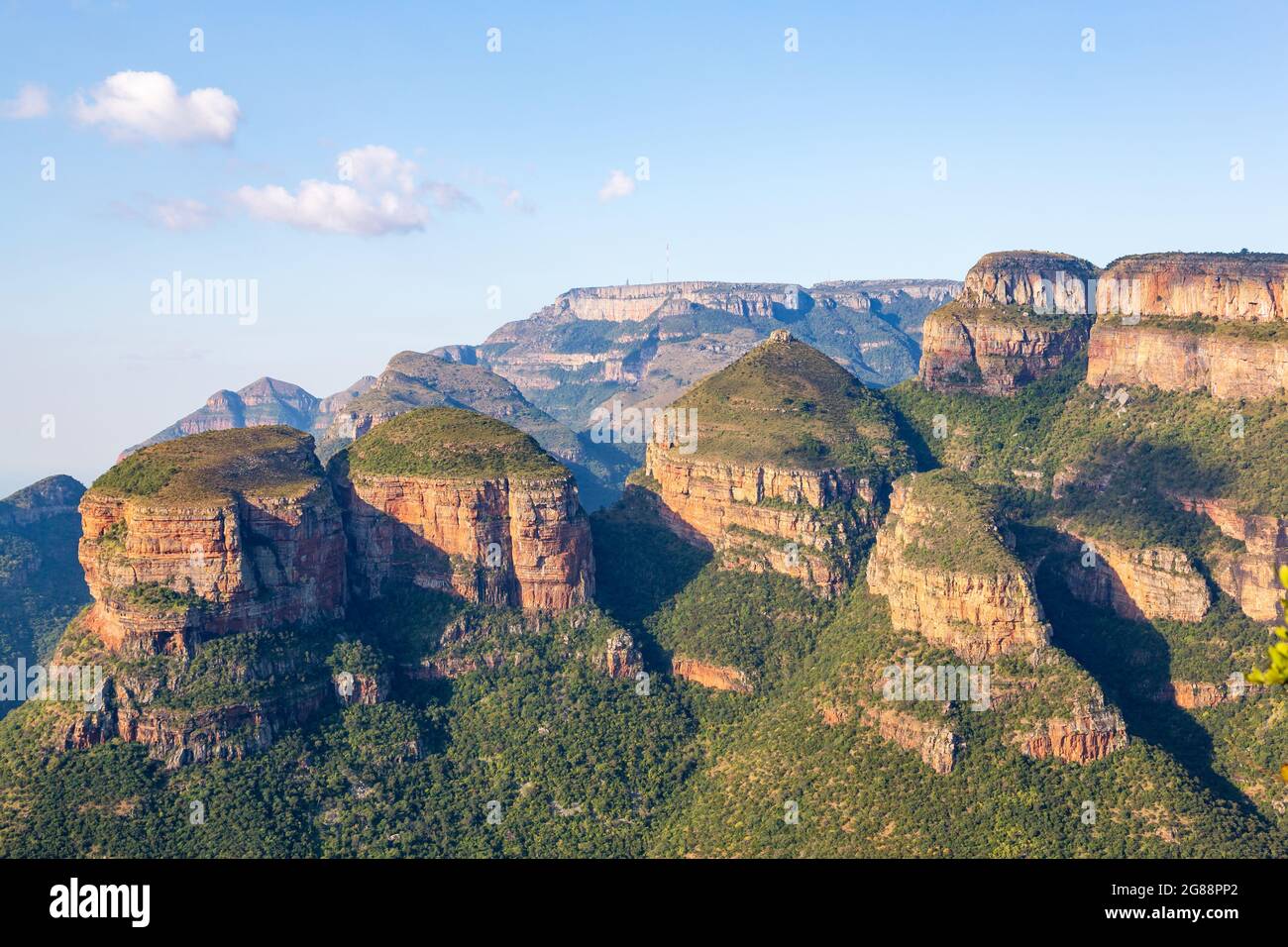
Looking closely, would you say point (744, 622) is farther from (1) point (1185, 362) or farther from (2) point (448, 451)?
(1) point (1185, 362)

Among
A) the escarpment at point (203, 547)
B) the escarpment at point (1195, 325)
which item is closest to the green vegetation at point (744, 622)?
the escarpment at point (203, 547)

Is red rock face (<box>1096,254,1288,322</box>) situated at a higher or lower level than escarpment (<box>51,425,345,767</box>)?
higher

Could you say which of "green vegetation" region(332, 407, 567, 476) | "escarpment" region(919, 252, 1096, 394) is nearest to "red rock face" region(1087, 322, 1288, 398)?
"escarpment" region(919, 252, 1096, 394)

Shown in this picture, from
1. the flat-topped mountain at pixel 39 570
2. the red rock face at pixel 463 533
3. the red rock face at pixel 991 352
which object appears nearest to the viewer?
the red rock face at pixel 463 533

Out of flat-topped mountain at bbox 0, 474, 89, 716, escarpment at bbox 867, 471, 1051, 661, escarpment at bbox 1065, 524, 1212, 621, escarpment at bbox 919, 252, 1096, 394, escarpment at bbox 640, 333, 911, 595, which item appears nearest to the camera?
A: escarpment at bbox 867, 471, 1051, 661

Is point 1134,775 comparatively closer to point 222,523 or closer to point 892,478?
point 892,478

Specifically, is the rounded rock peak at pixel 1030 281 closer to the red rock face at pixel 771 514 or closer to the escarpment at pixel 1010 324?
the escarpment at pixel 1010 324

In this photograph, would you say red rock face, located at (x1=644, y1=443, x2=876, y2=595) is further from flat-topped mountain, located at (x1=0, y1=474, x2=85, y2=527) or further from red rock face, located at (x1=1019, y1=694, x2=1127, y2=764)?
flat-topped mountain, located at (x1=0, y1=474, x2=85, y2=527)
